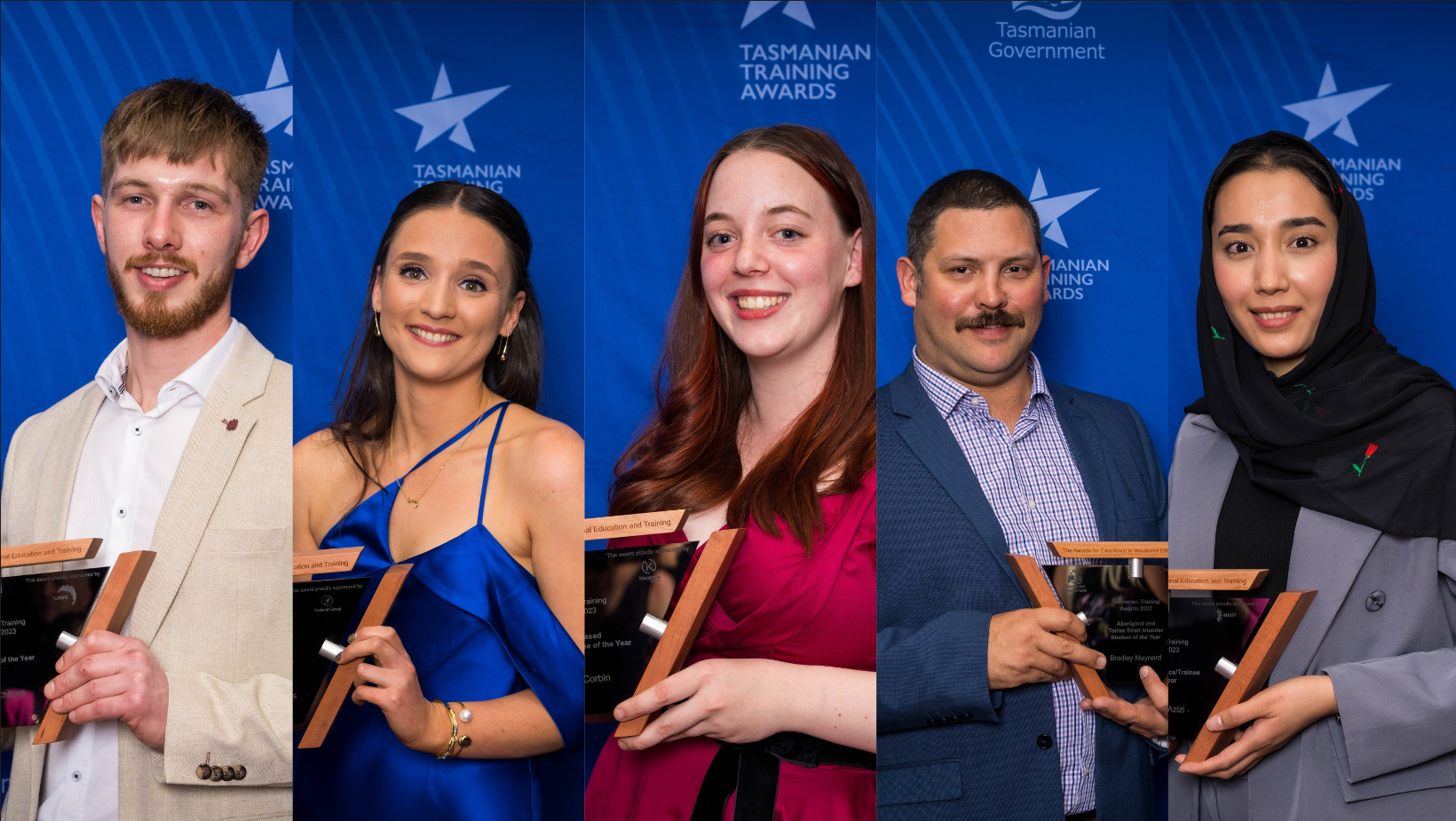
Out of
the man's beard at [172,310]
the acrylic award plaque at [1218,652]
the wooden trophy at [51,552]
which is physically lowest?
the acrylic award plaque at [1218,652]

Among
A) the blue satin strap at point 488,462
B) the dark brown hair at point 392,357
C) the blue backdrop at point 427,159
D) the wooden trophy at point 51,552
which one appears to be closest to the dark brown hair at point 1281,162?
the blue backdrop at point 427,159

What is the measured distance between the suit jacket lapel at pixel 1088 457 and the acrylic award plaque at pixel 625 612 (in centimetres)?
105

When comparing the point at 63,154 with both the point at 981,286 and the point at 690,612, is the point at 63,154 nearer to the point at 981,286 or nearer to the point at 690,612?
→ the point at 690,612

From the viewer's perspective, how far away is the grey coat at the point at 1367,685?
2305 mm

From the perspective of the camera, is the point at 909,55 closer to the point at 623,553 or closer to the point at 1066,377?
the point at 1066,377

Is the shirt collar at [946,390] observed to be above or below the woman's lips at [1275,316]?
below

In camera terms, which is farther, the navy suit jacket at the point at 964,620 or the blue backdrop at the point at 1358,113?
the blue backdrop at the point at 1358,113

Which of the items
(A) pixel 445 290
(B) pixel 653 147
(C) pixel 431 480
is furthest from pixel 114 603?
(B) pixel 653 147

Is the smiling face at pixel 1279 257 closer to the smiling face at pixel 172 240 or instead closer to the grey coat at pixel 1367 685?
the grey coat at pixel 1367 685

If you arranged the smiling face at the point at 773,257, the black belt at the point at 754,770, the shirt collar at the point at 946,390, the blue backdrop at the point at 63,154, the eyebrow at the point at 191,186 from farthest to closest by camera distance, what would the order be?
the blue backdrop at the point at 63,154
the eyebrow at the point at 191,186
the shirt collar at the point at 946,390
the smiling face at the point at 773,257
the black belt at the point at 754,770

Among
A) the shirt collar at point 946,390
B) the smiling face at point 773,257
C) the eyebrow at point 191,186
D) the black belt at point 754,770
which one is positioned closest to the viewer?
the black belt at point 754,770

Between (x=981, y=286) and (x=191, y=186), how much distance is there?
A: 85.5 inches

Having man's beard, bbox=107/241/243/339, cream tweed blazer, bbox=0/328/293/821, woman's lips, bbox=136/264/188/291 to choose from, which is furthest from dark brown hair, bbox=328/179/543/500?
woman's lips, bbox=136/264/188/291

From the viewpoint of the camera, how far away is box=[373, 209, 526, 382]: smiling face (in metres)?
2.42
